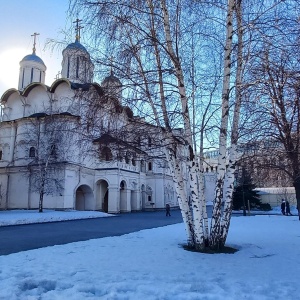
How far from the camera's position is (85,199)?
35438 millimetres

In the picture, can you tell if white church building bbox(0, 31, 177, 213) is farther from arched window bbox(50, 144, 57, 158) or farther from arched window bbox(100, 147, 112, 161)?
arched window bbox(100, 147, 112, 161)

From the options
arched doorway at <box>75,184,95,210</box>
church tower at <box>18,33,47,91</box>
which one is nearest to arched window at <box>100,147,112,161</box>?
arched doorway at <box>75,184,95,210</box>

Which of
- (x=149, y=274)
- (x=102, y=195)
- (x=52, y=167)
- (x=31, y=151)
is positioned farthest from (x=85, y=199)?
(x=149, y=274)

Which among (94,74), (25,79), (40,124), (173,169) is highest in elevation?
(25,79)

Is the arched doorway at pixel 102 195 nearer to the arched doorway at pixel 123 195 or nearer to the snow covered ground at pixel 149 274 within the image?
the arched doorway at pixel 123 195

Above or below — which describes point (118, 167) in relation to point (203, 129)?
above

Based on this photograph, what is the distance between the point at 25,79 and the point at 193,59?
38.6 metres

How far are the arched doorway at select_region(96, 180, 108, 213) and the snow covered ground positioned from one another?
28036mm

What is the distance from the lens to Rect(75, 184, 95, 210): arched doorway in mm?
35031

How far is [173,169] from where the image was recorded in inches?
355

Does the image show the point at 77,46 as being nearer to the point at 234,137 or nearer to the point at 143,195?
the point at 234,137

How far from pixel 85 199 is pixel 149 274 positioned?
30.8 metres

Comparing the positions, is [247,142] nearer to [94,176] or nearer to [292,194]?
[94,176]

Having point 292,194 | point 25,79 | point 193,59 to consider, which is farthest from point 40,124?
point 292,194
